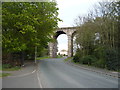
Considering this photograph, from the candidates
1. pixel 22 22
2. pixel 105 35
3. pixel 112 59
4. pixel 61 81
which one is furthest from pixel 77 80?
pixel 105 35

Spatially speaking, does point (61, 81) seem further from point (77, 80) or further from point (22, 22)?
point (22, 22)

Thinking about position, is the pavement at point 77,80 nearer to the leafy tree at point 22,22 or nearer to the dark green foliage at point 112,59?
the dark green foliage at point 112,59

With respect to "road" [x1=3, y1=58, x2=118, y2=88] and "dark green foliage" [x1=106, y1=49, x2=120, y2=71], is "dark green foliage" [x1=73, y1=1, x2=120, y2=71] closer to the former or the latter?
"dark green foliage" [x1=106, y1=49, x2=120, y2=71]

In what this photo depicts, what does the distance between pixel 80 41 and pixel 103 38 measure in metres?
6.26

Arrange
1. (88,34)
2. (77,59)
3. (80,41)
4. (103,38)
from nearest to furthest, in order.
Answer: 1. (103,38)
2. (88,34)
3. (80,41)
4. (77,59)

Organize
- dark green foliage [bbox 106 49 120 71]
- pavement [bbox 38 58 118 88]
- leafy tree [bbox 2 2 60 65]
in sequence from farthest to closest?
dark green foliage [bbox 106 49 120 71]
leafy tree [bbox 2 2 60 65]
pavement [bbox 38 58 118 88]

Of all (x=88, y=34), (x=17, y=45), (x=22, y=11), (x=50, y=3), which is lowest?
(x=17, y=45)

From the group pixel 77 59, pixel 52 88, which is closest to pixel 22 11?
pixel 52 88

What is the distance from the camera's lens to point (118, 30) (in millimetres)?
19922

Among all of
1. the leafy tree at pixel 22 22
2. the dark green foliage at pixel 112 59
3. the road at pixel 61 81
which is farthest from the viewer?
the dark green foliage at pixel 112 59

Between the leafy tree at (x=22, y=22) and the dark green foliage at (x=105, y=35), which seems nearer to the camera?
the leafy tree at (x=22, y=22)

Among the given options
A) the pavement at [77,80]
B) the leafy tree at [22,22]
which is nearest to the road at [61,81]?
the pavement at [77,80]

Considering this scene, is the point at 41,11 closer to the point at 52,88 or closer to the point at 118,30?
the point at 118,30

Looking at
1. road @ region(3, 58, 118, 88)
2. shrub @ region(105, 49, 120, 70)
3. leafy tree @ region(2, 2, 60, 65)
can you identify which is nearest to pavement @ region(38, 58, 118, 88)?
road @ region(3, 58, 118, 88)
